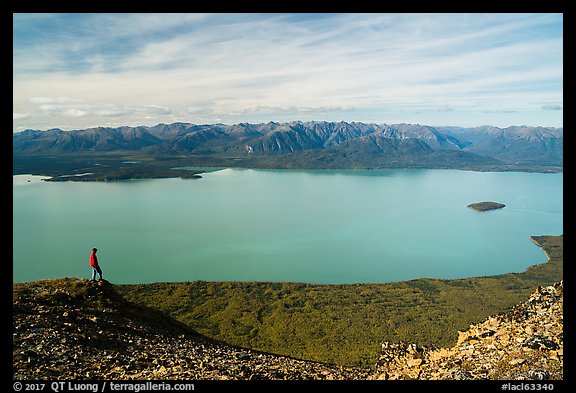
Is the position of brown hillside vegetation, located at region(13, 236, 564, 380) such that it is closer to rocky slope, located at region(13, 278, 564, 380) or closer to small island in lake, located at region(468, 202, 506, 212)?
rocky slope, located at region(13, 278, 564, 380)

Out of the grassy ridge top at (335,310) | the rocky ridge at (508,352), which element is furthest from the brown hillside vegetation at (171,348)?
the grassy ridge top at (335,310)

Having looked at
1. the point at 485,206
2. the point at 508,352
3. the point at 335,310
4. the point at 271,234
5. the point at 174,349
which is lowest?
the point at 335,310

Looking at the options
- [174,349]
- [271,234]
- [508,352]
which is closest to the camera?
[508,352]

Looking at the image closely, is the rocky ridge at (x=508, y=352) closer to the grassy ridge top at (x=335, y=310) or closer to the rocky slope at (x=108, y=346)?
the rocky slope at (x=108, y=346)

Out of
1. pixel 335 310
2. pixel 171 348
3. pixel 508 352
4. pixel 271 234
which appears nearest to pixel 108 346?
pixel 171 348

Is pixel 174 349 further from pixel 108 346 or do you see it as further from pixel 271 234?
pixel 271 234
